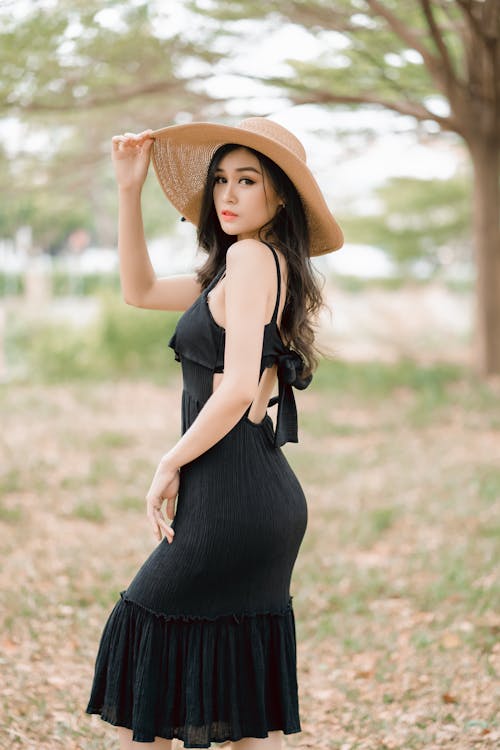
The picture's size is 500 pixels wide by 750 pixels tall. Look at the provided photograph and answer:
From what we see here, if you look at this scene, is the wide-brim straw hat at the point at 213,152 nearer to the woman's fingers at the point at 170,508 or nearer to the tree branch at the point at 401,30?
the woman's fingers at the point at 170,508

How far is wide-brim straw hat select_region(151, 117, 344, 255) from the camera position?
249cm

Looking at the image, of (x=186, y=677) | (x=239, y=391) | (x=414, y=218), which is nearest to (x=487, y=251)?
(x=414, y=218)

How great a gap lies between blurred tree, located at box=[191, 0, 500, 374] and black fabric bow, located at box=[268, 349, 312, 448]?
21.9 feet

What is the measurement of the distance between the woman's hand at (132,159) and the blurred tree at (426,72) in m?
6.43

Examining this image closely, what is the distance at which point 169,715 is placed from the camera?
2377 millimetres

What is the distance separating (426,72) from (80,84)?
13.7 ft

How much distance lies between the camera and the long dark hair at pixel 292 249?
2.58 metres

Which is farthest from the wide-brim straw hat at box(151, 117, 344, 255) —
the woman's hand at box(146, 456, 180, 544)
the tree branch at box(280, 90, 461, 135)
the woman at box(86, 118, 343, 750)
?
the tree branch at box(280, 90, 461, 135)

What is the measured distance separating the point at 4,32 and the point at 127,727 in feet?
22.4

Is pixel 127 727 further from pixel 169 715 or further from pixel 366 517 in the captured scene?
pixel 366 517

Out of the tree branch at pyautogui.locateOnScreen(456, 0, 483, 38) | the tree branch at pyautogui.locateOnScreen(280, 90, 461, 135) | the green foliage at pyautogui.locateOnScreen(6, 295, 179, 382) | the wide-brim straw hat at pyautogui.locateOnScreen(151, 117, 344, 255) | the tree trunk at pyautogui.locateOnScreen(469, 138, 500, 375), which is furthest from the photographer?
the green foliage at pyautogui.locateOnScreen(6, 295, 179, 382)

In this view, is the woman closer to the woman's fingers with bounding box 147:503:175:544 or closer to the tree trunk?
the woman's fingers with bounding box 147:503:175:544

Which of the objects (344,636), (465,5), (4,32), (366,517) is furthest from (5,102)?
(344,636)

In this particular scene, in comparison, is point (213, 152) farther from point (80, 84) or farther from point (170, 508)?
point (80, 84)
